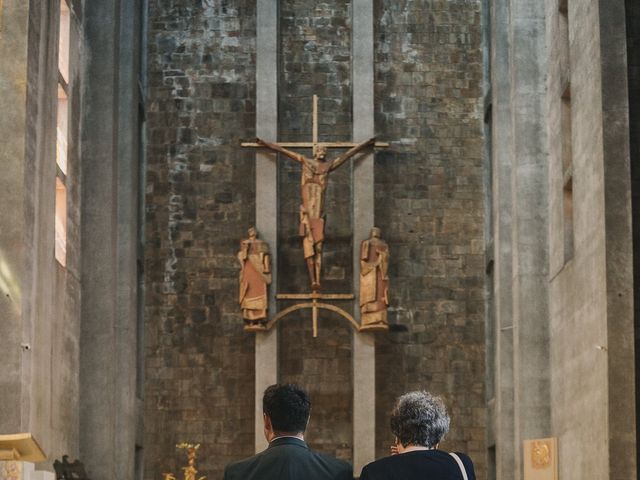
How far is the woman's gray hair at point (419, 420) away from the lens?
4.42m

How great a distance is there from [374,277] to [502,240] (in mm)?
1915

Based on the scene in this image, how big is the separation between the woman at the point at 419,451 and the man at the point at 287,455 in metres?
0.13

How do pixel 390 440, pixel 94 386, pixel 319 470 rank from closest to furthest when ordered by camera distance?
1. pixel 319 470
2. pixel 94 386
3. pixel 390 440

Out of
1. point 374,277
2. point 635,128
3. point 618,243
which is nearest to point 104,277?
point 374,277

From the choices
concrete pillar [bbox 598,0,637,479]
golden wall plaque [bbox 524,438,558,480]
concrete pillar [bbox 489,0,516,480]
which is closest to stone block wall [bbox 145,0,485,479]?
concrete pillar [bbox 489,0,516,480]

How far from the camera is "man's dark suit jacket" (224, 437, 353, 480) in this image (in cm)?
438

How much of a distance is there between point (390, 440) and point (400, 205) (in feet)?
11.6

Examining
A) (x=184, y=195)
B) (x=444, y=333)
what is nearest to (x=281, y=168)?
(x=184, y=195)

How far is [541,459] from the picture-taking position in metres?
17.5

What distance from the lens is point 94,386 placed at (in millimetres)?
19156

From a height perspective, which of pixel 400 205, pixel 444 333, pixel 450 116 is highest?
pixel 450 116

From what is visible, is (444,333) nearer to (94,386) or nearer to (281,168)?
(281,168)

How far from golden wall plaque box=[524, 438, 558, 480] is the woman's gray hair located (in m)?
12.9

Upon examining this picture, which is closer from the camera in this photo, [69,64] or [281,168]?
[69,64]
